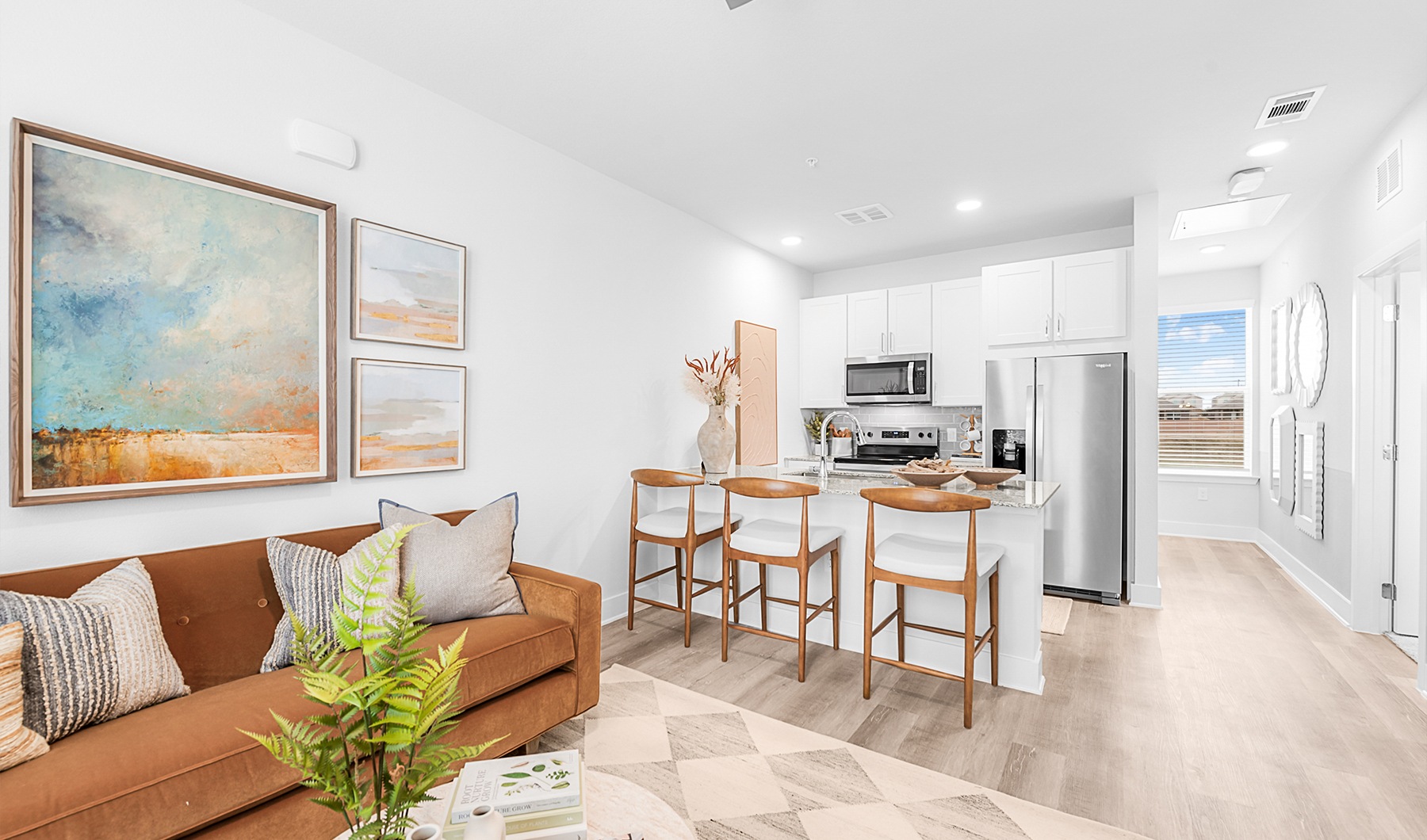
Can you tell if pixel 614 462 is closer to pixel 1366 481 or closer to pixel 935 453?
pixel 935 453

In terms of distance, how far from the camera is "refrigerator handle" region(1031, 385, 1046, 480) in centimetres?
421

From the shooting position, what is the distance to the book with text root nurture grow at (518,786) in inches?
42.8

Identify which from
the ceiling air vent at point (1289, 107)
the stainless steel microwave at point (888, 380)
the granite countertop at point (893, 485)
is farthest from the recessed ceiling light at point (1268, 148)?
the stainless steel microwave at point (888, 380)

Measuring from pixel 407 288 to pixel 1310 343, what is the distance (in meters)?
5.67

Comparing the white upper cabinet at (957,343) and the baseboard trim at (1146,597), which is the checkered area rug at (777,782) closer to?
the baseboard trim at (1146,597)

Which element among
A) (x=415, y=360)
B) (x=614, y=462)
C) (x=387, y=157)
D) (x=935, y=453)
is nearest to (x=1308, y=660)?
(x=935, y=453)

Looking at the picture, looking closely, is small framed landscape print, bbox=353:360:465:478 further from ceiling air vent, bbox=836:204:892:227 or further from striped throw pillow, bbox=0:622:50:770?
ceiling air vent, bbox=836:204:892:227

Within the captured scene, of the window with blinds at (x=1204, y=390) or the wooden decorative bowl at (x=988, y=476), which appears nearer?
the wooden decorative bowl at (x=988, y=476)

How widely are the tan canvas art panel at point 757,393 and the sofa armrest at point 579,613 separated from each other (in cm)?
273

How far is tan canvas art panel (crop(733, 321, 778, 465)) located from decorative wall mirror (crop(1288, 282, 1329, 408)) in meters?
3.69

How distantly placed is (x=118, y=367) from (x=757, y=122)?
2676mm

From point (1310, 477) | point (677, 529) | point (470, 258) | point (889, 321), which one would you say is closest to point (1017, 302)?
point (889, 321)

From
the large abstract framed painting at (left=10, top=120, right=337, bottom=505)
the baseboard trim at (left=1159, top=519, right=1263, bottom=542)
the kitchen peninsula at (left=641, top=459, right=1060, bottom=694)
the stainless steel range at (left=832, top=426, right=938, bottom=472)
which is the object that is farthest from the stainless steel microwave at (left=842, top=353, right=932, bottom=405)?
the large abstract framed painting at (left=10, top=120, right=337, bottom=505)

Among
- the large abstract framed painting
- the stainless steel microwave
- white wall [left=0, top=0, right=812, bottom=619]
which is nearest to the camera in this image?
the large abstract framed painting
